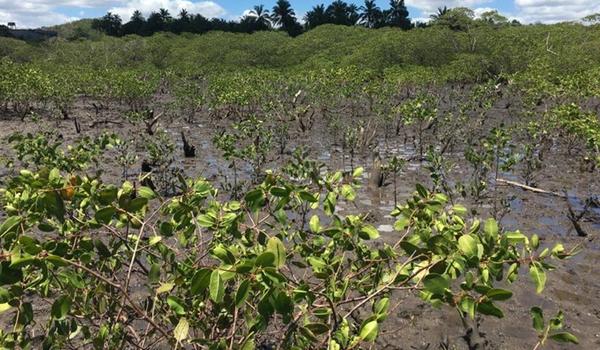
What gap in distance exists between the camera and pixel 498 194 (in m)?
9.05

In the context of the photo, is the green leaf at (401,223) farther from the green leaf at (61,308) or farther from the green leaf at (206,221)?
the green leaf at (61,308)

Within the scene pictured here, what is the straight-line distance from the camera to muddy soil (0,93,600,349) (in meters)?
4.77

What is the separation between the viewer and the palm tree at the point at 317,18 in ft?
208

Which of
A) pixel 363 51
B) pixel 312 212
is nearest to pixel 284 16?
pixel 363 51

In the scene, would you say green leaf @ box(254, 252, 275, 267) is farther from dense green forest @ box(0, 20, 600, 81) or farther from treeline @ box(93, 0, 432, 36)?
treeline @ box(93, 0, 432, 36)

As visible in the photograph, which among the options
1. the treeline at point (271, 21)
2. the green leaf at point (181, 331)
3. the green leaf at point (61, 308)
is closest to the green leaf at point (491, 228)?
the green leaf at point (181, 331)

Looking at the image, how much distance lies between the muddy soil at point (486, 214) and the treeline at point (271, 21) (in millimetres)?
49973

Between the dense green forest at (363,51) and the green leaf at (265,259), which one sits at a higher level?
the dense green forest at (363,51)

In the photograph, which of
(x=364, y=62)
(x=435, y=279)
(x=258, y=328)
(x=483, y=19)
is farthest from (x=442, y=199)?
(x=483, y=19)

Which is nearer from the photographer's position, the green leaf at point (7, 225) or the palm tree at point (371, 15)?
the green leaf at point (7, 225)

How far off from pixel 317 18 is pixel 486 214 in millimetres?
59080

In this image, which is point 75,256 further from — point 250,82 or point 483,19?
point 483,19

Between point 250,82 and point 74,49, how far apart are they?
2600cm

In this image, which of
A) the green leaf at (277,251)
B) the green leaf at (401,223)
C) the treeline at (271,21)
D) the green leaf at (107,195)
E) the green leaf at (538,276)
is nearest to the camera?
the green leaf at (277,251)
